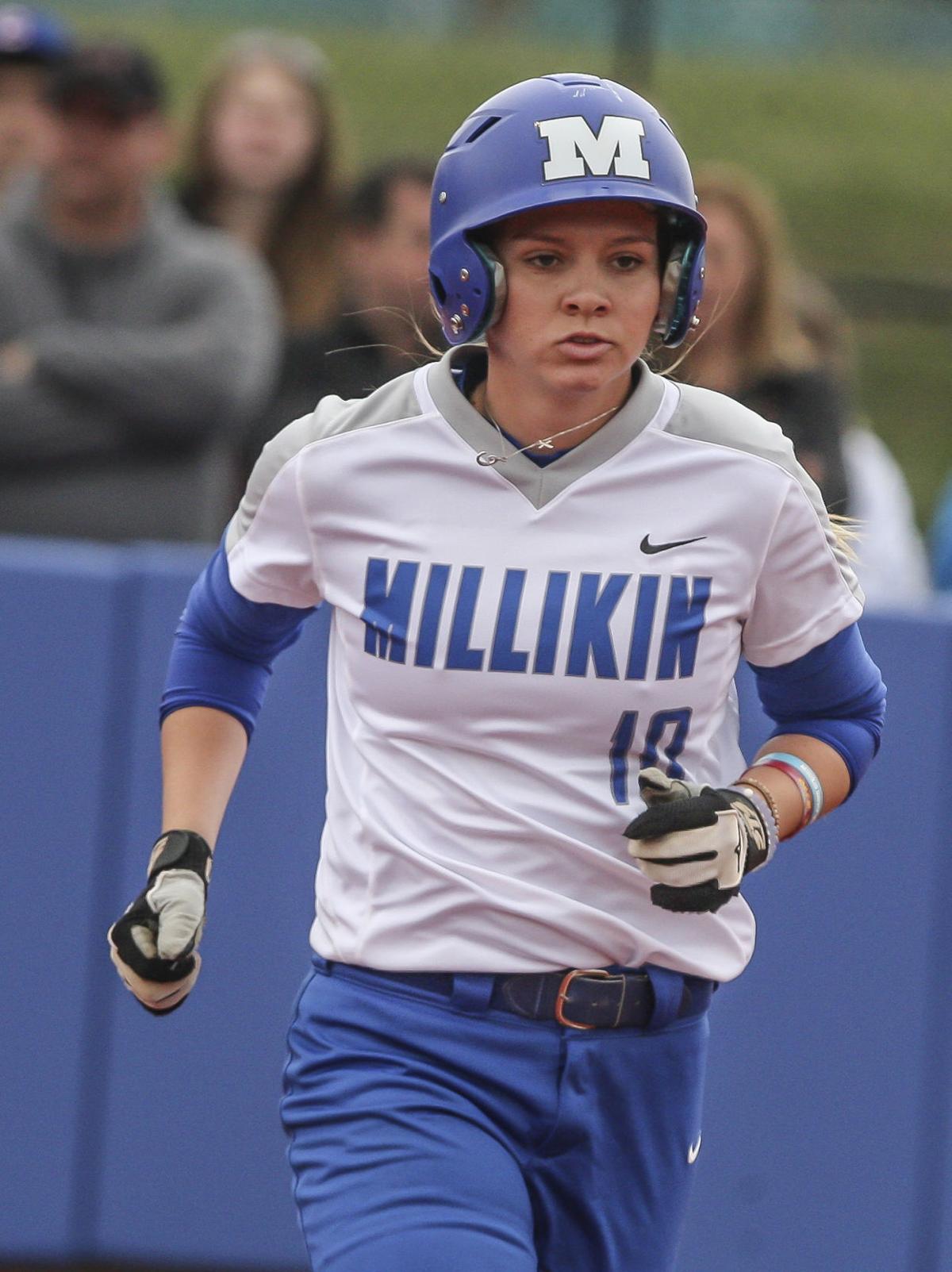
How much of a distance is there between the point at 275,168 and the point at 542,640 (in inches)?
149

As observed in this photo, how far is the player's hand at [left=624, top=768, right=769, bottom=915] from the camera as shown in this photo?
2.64 metres

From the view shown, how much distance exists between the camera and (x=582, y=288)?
2771 mm

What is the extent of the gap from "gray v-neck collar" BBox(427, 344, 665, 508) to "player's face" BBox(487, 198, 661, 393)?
0.08 m

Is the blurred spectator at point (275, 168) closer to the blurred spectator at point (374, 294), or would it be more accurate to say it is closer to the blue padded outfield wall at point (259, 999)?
the blurred spectator at point (374, 294)

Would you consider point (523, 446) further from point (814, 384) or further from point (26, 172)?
point (26, 172)

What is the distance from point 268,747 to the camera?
4828mm

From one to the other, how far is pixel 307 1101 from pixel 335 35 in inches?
451

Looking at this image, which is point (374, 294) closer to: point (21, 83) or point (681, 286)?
point (21, 83)

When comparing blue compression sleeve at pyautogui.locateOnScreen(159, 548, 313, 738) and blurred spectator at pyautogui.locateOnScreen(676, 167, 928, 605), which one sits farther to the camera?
blurred spectator at pyautogui.locateOnScreen(676, 167, 928, 605)

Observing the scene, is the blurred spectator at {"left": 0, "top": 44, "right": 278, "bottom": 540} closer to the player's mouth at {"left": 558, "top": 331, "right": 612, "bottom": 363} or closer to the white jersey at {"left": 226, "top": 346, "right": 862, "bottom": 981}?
the white jersey at {"left": 226, "top": 346, "right": 862, "bottom": 981}

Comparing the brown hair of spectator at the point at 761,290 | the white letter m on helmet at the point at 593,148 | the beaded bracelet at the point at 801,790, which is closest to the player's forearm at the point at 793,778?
the beaded bracelet at the point at 801,790

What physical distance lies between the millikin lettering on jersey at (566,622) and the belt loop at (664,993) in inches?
17.3

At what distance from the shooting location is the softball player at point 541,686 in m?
2.80

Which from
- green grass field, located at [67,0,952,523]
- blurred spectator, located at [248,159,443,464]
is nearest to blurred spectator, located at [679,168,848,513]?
blurred spectator, located at [248,159,443,464]
